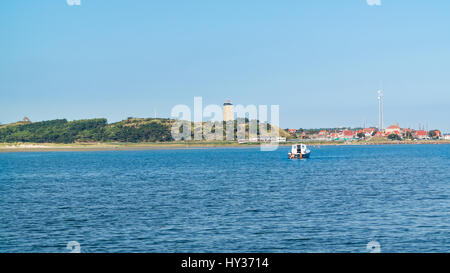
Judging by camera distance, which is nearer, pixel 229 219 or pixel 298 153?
pixel 229 219

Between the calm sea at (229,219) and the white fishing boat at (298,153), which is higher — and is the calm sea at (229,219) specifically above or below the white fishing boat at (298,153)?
below

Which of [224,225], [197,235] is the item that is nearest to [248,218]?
[224,225]

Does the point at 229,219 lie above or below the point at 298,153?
below

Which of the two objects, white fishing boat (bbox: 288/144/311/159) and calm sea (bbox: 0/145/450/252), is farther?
white fishing boat (bbox: 288/144/311/159)

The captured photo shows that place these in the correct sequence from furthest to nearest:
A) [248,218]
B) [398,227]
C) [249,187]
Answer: [249,187] → [248,218] → [398,227]

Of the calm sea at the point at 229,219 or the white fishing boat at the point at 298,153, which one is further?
the white fishing boat at the point at 298,153

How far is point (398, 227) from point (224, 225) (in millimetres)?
10113

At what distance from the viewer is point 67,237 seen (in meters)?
27.2

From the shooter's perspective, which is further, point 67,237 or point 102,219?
point 102,219

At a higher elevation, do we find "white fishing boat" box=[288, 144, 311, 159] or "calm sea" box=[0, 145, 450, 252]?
"white fishing boat" box=[288, 144, 311, 159]
